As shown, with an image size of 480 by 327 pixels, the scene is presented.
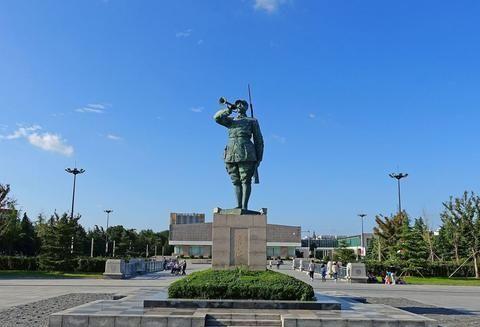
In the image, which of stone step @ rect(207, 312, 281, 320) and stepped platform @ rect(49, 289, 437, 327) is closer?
stepped platform @ rect(49, 289, 437, 327)

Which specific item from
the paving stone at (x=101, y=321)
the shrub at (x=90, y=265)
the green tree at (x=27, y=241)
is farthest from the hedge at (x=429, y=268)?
the green tree at (x=27, y=241)

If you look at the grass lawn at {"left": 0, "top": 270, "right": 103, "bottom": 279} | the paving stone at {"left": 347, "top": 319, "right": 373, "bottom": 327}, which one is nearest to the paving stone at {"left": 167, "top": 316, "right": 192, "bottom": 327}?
the paving stone at {"left": 347, "top": 319, "right": 373, "bottom": 327}

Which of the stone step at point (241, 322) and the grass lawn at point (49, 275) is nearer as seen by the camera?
the stone step at point (241, 322)

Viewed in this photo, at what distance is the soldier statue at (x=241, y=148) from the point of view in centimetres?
1326

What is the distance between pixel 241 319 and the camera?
9.29 metres

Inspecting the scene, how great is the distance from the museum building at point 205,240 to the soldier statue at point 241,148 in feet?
287

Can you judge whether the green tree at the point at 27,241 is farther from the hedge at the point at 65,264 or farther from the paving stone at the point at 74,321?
the paving stone at the point at 74,321

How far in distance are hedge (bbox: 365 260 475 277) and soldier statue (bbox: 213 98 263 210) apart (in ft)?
76.8

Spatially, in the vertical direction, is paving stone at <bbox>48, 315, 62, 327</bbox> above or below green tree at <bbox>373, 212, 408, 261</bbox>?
below

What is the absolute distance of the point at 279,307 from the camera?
1003 cm

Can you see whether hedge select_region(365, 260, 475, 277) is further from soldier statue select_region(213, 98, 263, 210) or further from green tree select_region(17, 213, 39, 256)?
green tree select_region(17, 213, 39, 256)

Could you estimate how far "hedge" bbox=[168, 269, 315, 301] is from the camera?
10.4 meters

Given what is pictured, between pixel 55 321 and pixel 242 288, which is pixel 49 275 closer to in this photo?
pixel 55 321

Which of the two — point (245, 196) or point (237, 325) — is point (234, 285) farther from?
point (245, 196)
